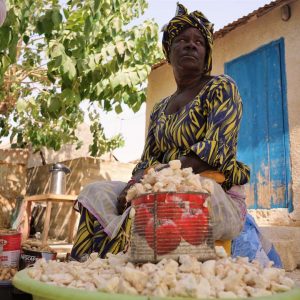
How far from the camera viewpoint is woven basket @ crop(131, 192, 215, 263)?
1.14 m

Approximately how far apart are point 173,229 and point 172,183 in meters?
0.14

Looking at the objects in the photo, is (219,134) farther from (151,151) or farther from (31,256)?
(31,256)

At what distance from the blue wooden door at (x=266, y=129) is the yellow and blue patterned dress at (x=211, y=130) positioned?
2762 mm

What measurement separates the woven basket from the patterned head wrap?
1.10m

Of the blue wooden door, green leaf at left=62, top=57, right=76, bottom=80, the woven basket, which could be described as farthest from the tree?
the woven basket

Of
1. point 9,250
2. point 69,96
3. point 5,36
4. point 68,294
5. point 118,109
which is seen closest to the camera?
point 68,294

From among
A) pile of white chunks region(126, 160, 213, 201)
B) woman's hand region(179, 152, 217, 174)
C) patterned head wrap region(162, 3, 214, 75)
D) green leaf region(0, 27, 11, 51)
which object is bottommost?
pile of white chunks region(126, 160, 213, 201)

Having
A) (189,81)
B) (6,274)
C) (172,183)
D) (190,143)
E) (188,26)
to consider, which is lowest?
(6,274)

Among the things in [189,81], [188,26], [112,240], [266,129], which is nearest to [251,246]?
[112,240]

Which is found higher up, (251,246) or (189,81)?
(189,81)

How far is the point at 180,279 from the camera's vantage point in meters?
0.95

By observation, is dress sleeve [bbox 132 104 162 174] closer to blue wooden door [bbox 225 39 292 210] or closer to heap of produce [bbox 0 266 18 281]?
heap of produce [bbox 0 266 18 281]

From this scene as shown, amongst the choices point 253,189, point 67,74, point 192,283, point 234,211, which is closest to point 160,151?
point 234,211

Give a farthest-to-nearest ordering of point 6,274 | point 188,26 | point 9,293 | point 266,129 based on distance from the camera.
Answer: point 266,129 → point 6,274 → point 188,26 → point 9,293
